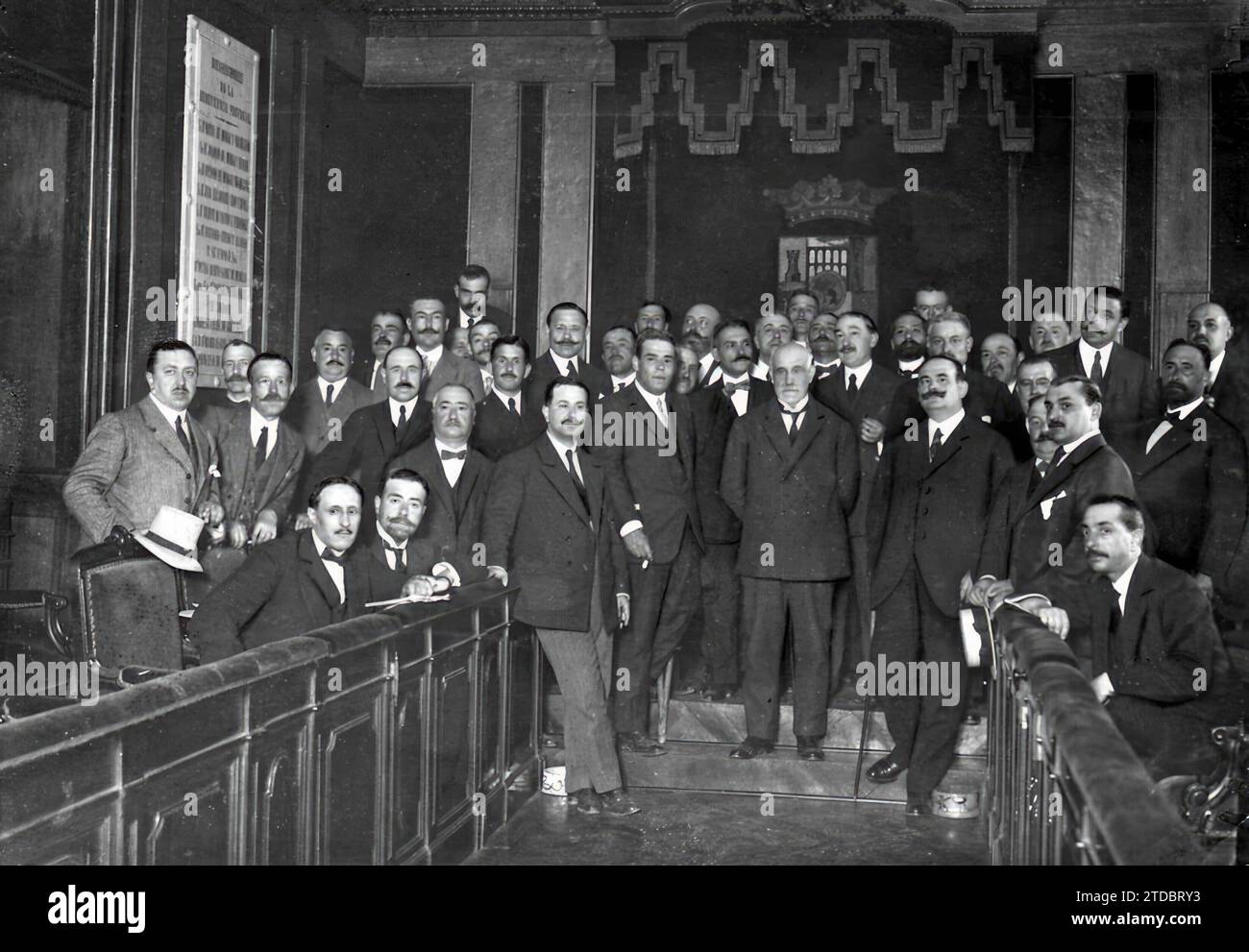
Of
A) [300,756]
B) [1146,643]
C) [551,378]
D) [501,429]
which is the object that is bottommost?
[300,756]

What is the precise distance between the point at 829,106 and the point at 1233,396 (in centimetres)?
381

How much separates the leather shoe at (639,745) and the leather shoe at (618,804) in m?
0.30

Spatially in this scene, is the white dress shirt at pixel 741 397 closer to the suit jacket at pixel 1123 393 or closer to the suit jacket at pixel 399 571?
the suit jacket at pixel 1123 393

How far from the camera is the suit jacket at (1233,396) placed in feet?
19.1

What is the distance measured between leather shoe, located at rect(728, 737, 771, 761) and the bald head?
8.79 ft

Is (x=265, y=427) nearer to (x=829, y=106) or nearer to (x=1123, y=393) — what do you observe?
(x=1123, y=393)

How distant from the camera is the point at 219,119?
23.5 ft

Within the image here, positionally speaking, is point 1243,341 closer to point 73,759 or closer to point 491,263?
point 491,263

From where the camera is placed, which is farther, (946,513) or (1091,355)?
(1091,355)

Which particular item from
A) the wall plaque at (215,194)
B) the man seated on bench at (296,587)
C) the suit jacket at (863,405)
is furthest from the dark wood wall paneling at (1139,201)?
the man seated on bench at (296,587)

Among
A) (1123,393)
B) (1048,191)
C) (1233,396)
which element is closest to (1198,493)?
(1123,393)

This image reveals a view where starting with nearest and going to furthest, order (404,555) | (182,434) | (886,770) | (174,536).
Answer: (174,536) < (404,555) < (182,434) < (886,770)

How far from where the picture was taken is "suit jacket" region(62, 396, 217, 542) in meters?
4.95

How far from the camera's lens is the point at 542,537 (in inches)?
208
